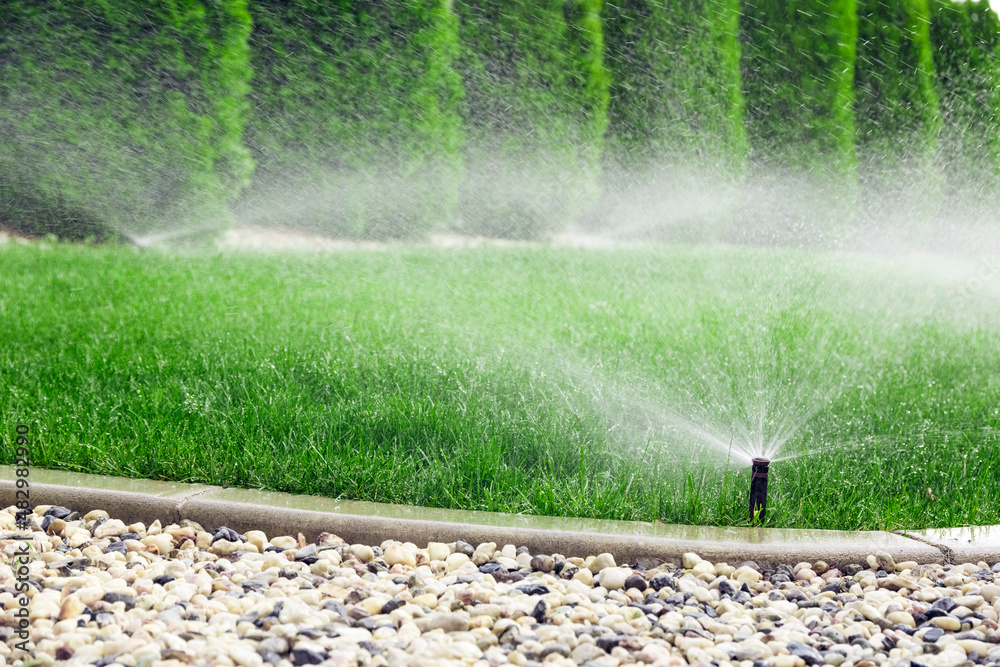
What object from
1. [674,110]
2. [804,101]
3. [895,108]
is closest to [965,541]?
[804,101]

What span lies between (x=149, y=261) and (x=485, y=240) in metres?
4.61

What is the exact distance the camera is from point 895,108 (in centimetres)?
1202

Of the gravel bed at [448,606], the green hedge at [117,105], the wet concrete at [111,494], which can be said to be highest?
the green hedge at [117,105]

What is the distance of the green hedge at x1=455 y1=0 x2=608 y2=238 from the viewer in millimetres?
10484

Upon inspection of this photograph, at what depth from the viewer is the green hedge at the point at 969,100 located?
9898 millimetres

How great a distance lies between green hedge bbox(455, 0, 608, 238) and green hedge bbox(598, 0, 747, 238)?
2.48 ft

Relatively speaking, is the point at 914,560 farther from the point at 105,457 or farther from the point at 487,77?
the point at 487,77

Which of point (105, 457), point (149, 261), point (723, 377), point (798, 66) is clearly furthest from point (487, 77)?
point (105, 457)

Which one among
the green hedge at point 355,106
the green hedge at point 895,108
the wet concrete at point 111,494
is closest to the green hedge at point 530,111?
the green hedge at point 355,106

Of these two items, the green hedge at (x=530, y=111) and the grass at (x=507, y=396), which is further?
the green hedge at (x=530, y=111)

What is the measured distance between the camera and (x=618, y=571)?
260 centimetres

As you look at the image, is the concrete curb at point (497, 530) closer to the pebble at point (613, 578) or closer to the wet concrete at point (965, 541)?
the wet concrete at point (965, 541)

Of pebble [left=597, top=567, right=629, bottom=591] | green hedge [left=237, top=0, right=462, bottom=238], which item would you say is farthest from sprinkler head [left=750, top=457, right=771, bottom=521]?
green hedge [left=237, top=0, right=462, bottom=238]

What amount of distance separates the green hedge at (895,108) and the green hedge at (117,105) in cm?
700
